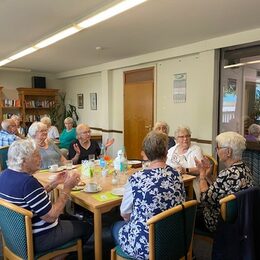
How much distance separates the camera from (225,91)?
459cm

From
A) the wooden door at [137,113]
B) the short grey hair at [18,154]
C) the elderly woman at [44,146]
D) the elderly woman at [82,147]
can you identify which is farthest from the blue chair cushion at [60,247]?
the wooden door at [137,113]

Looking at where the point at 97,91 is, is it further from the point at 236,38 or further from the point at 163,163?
the point at 163,163

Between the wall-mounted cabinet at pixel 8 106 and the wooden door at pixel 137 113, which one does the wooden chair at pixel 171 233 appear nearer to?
the wooden door at pixel 137 113

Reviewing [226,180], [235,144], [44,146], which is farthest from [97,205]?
[44,146]

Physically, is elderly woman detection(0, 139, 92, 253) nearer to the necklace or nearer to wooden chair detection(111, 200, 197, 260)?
wooden chair detection(111, 200, 197, 260)

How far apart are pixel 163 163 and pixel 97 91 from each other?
5.90 meters

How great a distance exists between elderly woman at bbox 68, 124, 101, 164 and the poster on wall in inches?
89.3

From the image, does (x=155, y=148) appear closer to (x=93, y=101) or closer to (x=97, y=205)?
(x=97, y=205)

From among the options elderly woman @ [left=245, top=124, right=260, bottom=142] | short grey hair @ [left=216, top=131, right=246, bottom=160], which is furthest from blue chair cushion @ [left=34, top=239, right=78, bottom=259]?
elderly woman @ [left=245, top=124, right=260, bottom=142]

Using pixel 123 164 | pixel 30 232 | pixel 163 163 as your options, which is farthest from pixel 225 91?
pixel 30 232

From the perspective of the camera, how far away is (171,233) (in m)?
1.61

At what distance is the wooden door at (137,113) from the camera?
587 cm

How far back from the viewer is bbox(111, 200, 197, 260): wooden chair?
1.52m

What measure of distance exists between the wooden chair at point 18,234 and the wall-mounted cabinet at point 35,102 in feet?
20.8
